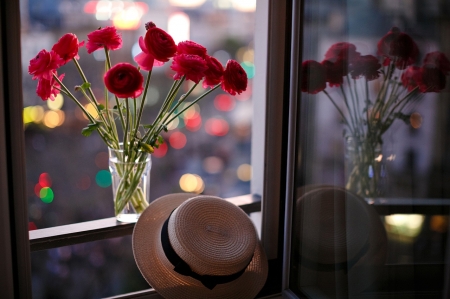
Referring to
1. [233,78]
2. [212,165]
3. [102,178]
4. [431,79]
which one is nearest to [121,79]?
[233,78]

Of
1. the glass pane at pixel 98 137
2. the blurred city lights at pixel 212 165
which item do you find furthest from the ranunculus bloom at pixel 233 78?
the blurred city lights at pixel 212 165

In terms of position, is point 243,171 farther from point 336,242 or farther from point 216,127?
point 336,242

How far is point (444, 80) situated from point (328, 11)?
0.38m

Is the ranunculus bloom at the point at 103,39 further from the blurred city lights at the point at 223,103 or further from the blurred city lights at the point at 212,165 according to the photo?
the blurred city lights at the point at 212,165

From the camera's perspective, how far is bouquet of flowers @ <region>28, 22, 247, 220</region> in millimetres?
1036

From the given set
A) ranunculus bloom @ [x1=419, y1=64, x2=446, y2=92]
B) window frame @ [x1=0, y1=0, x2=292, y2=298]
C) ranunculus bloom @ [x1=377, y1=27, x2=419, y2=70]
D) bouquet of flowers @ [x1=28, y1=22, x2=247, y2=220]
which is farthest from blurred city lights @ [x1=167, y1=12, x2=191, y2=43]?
ranunculus bloom @ [x1=419, y1=64, x2=446, y2=92]

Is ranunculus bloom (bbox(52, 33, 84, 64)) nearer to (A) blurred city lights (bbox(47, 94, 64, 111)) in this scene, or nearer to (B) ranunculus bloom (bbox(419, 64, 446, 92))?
(B) ranunculus bloom (bbox(419, 64, 446, 92))

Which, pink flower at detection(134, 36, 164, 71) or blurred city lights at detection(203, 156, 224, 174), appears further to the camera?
blurred city lights at detection(203, 156, 224, 174)

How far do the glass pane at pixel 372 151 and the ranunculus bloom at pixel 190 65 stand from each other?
279mm

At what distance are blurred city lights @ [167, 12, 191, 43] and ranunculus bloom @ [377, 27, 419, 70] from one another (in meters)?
1.36

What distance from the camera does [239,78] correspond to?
113 centimetres

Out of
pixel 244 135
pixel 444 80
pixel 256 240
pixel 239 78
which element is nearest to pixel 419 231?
pixel 444 80

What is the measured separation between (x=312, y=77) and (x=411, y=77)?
0.33m

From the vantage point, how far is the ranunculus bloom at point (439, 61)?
0.79 m
